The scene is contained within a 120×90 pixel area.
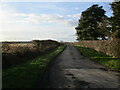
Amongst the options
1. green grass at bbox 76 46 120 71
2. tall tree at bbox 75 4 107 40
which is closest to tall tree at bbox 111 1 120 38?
green grass at bbox 76 46 120 71

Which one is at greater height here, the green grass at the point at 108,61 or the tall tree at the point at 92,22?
the tall tree at the point at 92,22

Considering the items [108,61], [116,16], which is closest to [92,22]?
[116,16]

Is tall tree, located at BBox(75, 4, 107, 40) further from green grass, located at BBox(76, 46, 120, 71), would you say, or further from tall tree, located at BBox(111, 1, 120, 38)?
green grass, located at BBox(76, 46, 120, 71)

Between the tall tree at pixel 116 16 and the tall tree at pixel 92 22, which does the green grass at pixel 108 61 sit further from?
the tall tree at pixel 92 22

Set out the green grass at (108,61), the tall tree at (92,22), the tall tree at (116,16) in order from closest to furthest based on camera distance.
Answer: the green grass at (108,61)
the tall tree at (116,16)
the tall tree at (92,22)

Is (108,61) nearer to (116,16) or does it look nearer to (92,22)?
(116,16)

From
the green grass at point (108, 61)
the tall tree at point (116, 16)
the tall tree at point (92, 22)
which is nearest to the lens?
the green grass at point (108, 61)

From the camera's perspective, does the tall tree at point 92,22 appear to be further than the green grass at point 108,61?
Yes

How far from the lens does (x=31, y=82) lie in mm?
8422

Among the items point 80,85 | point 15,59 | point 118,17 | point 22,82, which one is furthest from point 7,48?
point 118,17

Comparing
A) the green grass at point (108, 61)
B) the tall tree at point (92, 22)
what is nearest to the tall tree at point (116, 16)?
the green grass at point (108, 61)

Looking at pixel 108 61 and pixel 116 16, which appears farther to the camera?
pixel 116 16

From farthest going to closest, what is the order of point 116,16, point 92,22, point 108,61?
point 92,22
point 116,16
point 108,61

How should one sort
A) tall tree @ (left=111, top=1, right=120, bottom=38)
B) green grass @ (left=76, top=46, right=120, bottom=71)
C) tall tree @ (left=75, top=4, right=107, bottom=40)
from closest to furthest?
1. green grass @ (left=76, top=46, right=120, bottom=71)
2. tall tree @ (left=111, top=1, right=120, bottom=38)
3. tall tree @ (left=75, top=4, right=107, bottom=40)
